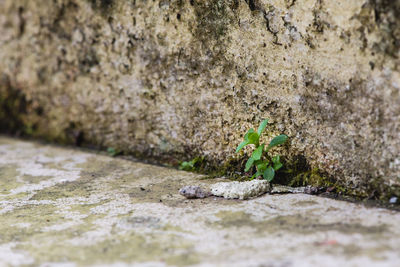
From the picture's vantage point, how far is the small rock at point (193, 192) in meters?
1.89

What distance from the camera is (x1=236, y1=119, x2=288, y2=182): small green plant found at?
1.96m

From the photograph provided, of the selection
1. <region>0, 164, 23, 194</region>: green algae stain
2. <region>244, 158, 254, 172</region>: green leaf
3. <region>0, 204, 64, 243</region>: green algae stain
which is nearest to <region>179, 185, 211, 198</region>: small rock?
<region>244, 158, 254, 172</region>: green leaf

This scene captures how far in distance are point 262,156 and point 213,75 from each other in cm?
47

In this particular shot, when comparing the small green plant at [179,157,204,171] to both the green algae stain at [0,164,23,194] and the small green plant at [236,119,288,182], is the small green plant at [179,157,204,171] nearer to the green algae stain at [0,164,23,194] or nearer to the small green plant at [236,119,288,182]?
the small green plant at [236,119,288,182]

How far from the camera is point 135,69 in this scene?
2547 millimetres

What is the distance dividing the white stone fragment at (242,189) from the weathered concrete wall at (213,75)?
22 cm

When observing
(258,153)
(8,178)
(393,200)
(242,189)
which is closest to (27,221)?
Answer: (8,178)

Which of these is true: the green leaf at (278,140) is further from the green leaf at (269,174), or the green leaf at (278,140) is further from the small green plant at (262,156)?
the green leaf at (269,174)

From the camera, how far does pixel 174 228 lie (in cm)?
157

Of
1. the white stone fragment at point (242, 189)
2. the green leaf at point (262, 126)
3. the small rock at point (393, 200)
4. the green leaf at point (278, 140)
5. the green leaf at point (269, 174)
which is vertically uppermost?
the green leaf at point (262, 126)

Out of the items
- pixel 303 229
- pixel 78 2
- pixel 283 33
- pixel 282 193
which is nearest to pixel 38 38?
pixel 78 2

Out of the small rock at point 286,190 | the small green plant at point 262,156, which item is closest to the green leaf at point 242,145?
the small green plant at point 262,156

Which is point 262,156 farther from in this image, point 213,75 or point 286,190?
point 213,75

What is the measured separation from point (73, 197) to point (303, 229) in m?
1.04
